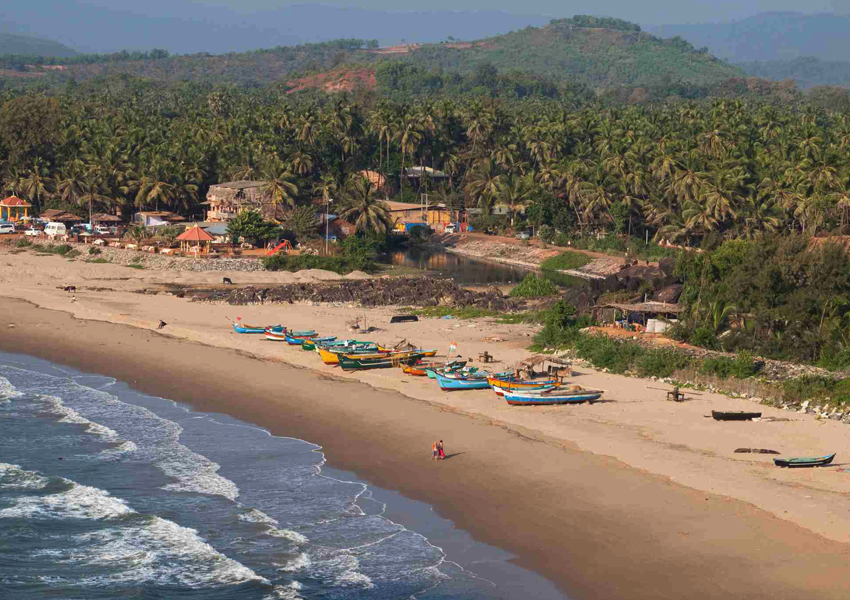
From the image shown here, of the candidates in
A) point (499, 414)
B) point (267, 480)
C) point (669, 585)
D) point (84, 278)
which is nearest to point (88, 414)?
point (267, 480)

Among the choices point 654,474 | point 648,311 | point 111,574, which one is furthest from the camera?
point 648,311

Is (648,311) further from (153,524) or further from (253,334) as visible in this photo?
(153,524)

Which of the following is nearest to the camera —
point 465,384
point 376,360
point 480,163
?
point 465,384

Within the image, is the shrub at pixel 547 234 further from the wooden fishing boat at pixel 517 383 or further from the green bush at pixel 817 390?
the green bush at pixel 817 390

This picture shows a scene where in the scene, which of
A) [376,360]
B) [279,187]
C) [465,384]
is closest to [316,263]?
[279,187]

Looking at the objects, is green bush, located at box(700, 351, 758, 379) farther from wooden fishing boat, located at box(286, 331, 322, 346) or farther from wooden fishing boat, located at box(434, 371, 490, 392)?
wooden fishing boat, located at box(286, 331, 322, 346)

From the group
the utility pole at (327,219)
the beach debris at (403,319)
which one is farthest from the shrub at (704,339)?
the utility pole at (327,219)

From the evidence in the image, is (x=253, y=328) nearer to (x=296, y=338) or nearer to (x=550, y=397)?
(x=296, y=338)

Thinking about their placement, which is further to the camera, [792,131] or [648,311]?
[792,131]
